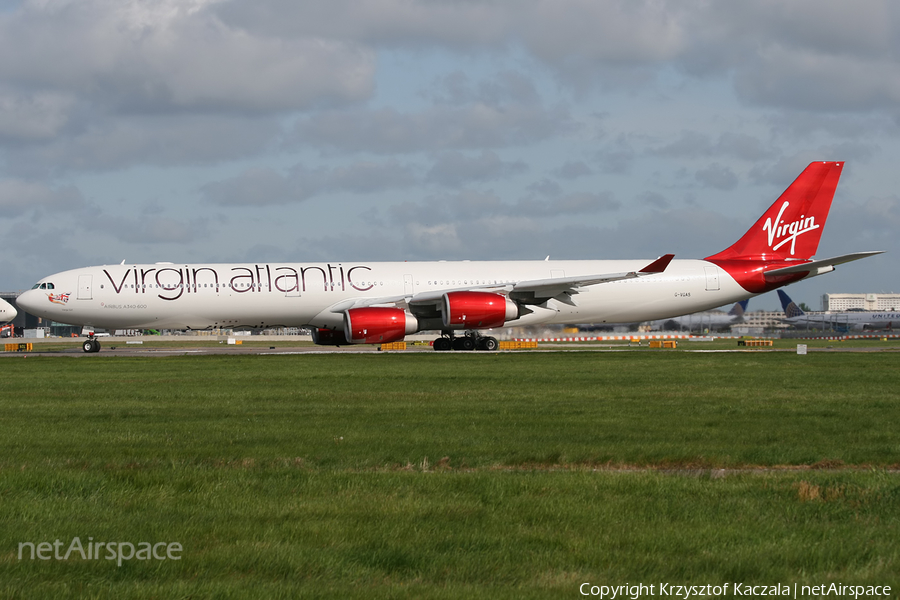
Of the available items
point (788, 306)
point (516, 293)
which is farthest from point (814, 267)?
point (788, 306)

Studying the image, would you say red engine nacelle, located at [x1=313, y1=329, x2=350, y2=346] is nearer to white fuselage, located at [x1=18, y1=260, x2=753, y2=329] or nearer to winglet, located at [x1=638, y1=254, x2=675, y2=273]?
white fuselage, located at [x1=18, y1=260, x2=753, y2=329]

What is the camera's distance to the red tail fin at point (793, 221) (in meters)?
40.0

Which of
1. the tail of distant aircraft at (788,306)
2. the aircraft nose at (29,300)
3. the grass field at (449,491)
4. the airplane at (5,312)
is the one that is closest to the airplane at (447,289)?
the aircraft nose at (29,300)

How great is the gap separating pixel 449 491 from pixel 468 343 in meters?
30.8

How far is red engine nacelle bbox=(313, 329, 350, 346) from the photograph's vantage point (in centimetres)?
3884

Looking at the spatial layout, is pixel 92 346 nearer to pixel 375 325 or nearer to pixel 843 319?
pixel 375 325

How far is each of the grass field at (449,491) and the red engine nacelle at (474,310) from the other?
56.0 feet

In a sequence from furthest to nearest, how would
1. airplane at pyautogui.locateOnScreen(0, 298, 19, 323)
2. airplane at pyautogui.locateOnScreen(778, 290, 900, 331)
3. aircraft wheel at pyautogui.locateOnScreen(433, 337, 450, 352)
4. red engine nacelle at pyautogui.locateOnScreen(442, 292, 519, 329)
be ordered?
airplane at pyautogui.locateOnScreen(778, 290, 900, 331) → airplane at pyautogui.locateOnScreen(0, 298, 19, 323) → aircraft wheel at pyautogui.locateOnScreen(433, 337, 450, 352) → red engine nacelle at pyautogui.locateOnScreen(442, 292, 519, 329)

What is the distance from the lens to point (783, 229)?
1575 inches

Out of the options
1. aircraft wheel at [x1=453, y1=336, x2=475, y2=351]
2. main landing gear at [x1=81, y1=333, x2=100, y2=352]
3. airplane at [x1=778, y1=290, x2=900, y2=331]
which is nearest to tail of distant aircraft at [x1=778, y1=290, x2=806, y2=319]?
airplane at [x1=778, y1=290, x2=900, y2=331]

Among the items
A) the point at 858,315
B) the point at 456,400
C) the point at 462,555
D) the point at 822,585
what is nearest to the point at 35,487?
the point at 462,555

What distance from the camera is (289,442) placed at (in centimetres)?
1136

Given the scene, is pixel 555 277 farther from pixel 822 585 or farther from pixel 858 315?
pixel 858 315

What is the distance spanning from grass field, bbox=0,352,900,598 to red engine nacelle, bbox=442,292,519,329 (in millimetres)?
17083
